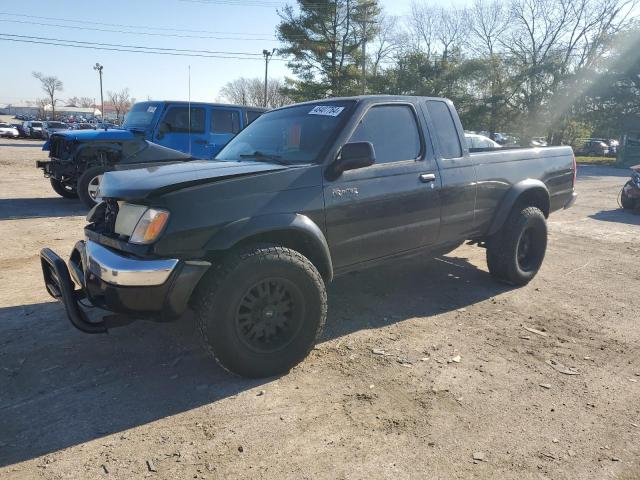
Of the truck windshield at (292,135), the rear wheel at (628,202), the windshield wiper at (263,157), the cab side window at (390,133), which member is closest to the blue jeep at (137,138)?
the truck windshield at (292,135)

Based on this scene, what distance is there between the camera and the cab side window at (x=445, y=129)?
4422 millimetres

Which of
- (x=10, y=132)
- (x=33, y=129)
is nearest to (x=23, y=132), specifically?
(x=10, y=132)

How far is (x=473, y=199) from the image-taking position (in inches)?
182

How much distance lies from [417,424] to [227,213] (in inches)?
66.6

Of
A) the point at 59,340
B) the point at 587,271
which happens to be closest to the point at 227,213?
the point at 59,340

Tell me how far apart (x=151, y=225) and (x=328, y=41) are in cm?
3315

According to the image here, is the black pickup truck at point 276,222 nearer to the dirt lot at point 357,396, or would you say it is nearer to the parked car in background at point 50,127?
the dirt lot at point 357,396

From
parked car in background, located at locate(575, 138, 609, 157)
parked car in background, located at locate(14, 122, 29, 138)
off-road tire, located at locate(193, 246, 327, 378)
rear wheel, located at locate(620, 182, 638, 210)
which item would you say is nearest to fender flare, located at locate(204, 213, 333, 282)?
off-road tire, located at locate(193, 246, 327, 378)

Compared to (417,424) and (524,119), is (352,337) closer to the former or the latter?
(417,424)

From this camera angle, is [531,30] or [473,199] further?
[531,30]

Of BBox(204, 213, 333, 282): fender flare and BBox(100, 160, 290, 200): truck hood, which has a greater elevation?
BBox(100, 160, 290, 200): truck hood

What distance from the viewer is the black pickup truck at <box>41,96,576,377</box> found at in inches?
114

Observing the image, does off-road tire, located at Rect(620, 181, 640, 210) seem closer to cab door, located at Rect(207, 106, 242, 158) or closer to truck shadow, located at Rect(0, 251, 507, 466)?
truck shadow, located at Rect(0, 251, 507, 466)

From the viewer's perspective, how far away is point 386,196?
12.7 ft
